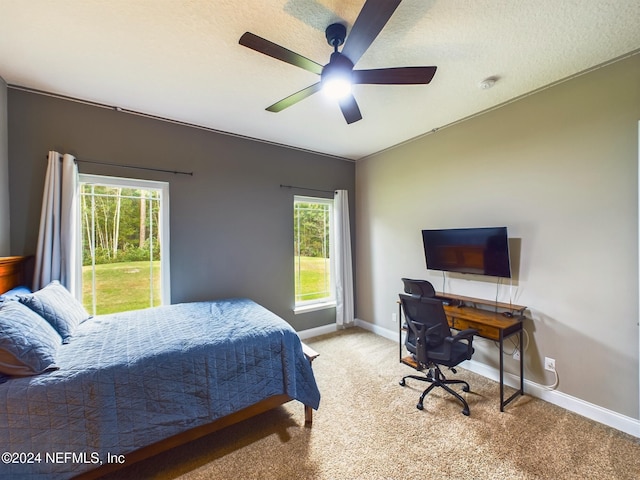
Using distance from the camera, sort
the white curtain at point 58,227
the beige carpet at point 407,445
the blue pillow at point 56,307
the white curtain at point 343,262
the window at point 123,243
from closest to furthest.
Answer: the beige carpet at point 407,445
the blue pillow at point 56,307
the white curtain at point 58,227
the window at point 123,243
the white curtain at point 343,262

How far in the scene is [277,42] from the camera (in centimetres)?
180

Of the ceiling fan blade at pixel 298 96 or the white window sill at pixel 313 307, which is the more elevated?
the ceiling fan blade at pixel 298 96

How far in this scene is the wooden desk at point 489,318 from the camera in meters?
2.22

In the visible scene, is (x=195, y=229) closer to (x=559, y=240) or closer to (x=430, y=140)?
(x=430, y=140)

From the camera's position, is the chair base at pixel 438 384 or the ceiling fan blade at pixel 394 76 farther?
the chair base at pixel 438 384

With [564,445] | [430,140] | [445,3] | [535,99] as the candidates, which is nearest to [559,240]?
[535,99]

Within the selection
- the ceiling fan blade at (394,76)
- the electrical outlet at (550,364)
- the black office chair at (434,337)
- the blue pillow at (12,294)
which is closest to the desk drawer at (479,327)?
the black office chair at (434,337)

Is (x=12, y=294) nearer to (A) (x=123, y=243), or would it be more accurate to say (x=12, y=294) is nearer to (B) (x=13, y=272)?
(B) (x=13, y=272)

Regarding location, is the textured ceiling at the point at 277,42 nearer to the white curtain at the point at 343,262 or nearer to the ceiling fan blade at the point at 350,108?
the ceiling fan blade at the point at 350,108

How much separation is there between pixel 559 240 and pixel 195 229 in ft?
11.8

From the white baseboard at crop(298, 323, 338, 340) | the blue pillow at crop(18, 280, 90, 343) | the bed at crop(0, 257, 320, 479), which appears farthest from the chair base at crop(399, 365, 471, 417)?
the blue pillow at crop(18, 280, 90, 343)

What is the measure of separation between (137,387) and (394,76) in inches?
96.7

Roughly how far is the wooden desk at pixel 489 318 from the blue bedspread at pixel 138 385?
153cm

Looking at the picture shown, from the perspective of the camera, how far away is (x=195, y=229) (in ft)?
10.1
